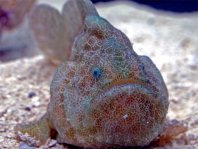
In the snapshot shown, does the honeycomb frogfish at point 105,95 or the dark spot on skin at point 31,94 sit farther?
the dark spot on skin at point 31,94

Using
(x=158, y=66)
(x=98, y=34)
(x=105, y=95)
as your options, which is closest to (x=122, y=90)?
(x=105, y=95)

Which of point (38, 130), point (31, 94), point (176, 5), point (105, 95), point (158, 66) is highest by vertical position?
point (105, 95)

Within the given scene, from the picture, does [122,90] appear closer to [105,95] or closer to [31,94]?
[105,95]

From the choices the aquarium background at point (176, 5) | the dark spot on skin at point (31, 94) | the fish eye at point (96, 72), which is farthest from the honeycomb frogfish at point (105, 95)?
the aquarium background at point (176, 5)

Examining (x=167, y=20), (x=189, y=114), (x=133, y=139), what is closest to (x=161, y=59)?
(x=189, y=114)

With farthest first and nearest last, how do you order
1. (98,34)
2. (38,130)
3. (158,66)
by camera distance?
(158,66), (38,130), (98,34)

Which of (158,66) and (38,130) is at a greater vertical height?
(38,130)

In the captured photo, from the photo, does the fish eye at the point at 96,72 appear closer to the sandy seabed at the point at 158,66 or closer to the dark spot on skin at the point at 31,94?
the sandy seabed at the point at 158,66
